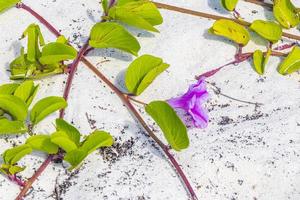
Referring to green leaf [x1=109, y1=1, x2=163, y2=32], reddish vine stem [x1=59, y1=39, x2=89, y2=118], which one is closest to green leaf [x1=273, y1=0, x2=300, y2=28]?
green leaf [x1=109, y1=1, x2=163, y2=32]

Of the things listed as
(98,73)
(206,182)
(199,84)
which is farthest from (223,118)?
(98,73)

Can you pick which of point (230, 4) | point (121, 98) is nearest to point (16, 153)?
point (121, 98)

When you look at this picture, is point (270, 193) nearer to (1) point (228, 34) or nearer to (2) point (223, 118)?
(2) point (223, 118)

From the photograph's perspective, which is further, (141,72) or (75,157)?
(141,72)

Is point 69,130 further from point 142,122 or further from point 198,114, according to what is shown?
point 198,114

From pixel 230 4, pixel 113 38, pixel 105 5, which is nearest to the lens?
pixel 113 38

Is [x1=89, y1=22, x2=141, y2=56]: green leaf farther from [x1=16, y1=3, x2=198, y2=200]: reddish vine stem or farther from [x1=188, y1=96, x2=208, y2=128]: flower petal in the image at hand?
[x1=188, y1=96, x2=208, y2=128]: flower petal
